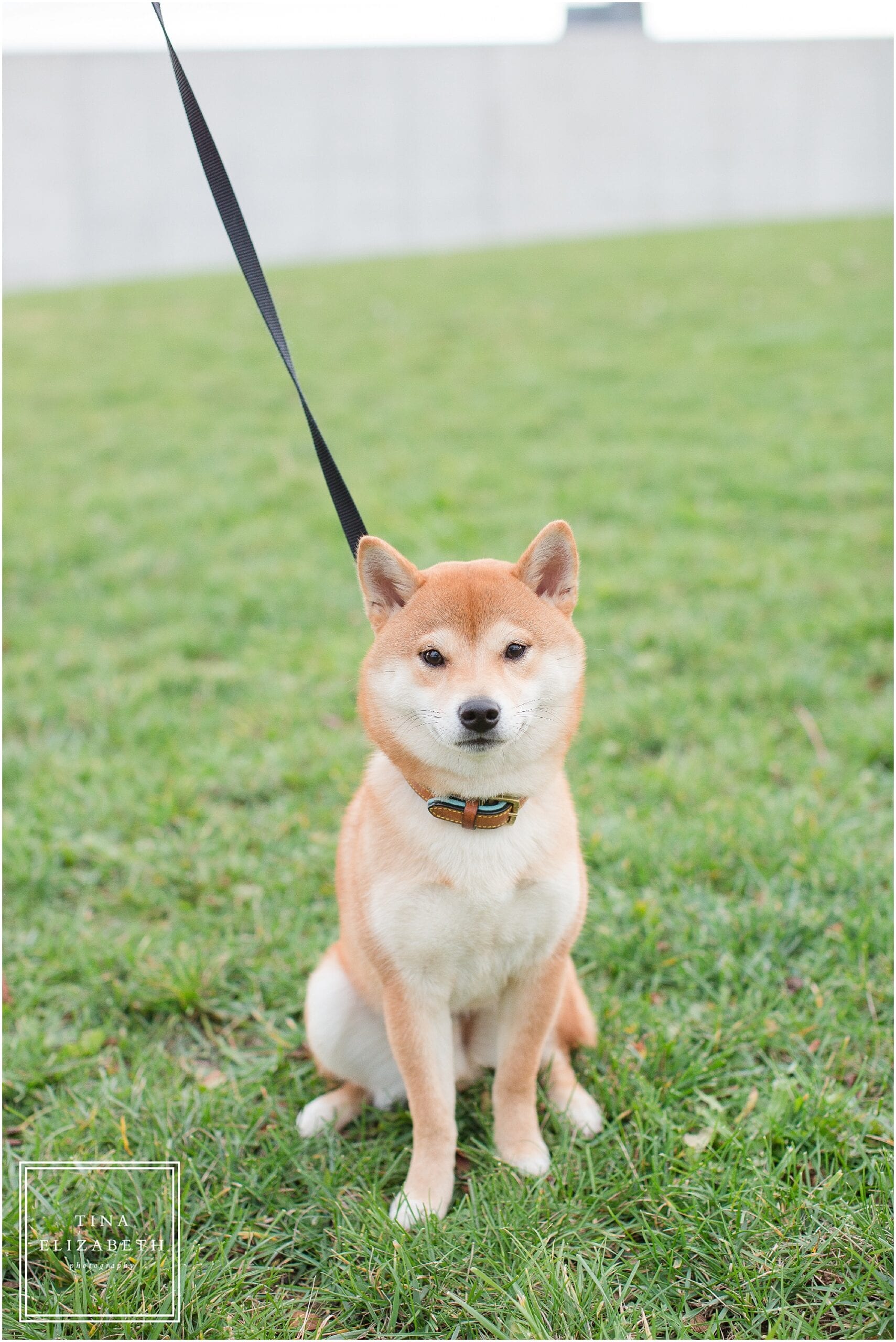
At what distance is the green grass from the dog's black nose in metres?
1.04

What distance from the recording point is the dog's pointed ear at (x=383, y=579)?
211cm

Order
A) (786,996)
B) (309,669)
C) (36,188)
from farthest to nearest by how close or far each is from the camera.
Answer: (36,188) → (309,669) → (786,996)

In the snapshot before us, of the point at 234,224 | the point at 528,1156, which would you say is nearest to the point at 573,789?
the point at 528,1156

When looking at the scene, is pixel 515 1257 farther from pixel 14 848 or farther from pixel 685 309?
pixel 685 309

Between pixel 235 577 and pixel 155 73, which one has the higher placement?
pixel 155 73

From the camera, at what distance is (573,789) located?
3.78 m

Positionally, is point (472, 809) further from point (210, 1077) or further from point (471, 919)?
point (210, 1077)

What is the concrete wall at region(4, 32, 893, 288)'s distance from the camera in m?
15.7

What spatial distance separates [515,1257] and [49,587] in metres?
4.62

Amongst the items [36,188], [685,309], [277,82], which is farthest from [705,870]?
[36,188]

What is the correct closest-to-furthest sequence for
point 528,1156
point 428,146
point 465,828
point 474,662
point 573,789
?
point 474,662, point 465,828, point 528,1156, point 573,789, point 428,146

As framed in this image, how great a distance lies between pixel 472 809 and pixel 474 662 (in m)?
0.31

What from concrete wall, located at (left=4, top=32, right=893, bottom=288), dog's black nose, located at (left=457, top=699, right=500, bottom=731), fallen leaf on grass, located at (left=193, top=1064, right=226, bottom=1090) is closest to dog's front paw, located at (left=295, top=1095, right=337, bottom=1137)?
fallen leaf on grass, located at (left=193, top=1064, right=226, bottom=1090)

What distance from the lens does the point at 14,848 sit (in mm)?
3486
